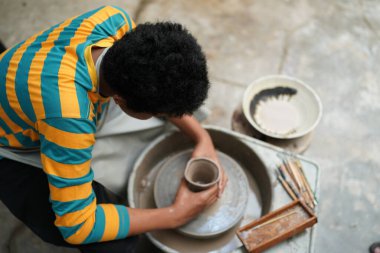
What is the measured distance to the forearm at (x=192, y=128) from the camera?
5.14 feet

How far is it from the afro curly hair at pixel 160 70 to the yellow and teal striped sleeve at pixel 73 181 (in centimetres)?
21

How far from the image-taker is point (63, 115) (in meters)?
1.05

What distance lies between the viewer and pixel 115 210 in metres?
1.28

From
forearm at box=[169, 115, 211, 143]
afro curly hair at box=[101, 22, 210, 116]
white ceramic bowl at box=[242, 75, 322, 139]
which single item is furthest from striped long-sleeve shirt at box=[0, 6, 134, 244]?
white ceramic bowl at box=[242, 75, 322, 139]

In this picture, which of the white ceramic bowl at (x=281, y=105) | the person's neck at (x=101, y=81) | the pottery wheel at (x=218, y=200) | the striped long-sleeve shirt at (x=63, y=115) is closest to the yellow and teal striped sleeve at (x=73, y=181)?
the striped long-sleeve shirt at (x=63, y=115)

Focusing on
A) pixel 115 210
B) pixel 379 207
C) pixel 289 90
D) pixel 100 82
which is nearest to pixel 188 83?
pixel 100 82

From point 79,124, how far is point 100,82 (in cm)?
21

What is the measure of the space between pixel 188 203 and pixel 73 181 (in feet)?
1.65

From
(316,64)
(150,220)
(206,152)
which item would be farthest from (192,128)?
(316,64)

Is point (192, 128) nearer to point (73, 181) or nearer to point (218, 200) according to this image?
point (218, 200)

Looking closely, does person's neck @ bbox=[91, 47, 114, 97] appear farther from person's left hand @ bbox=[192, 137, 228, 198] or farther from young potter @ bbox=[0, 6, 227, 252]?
person's left hand @ bbox=[192, 137, 228, 198]

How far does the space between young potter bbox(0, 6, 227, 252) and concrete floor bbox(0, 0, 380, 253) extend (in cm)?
70

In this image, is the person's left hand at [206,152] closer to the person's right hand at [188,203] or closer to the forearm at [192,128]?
the forearm at [192,128]

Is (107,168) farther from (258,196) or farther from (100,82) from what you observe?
(258,196)
